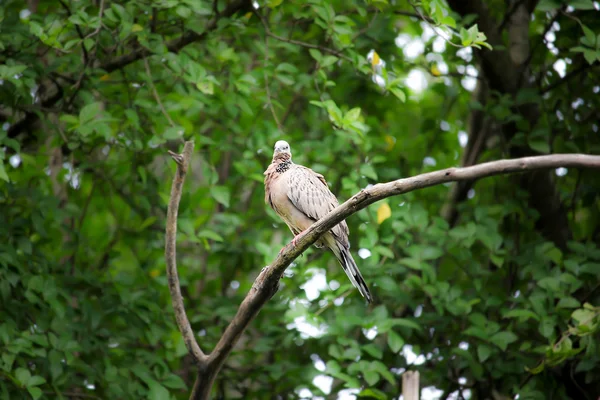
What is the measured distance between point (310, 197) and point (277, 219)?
5.03ft

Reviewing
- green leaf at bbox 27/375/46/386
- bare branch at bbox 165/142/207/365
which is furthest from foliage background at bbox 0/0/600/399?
bare branch at bbox 165/142/207/365

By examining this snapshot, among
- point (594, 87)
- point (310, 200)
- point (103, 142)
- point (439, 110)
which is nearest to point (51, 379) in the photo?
point (103, 142)

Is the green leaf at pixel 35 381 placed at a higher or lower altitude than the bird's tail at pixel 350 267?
lower

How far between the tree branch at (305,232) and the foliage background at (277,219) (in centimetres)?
105

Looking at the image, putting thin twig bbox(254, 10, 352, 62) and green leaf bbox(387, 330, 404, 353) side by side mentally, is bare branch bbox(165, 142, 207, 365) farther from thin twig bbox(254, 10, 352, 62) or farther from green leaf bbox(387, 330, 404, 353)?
thin twig bbox(254, 10, 352, 62)

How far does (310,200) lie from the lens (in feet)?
17.6

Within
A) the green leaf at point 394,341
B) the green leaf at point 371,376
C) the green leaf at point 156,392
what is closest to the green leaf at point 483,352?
the green leaf at point 394,341

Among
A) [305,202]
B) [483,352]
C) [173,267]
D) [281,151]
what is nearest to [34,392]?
[173,267]

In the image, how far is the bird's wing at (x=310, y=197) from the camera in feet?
17.5

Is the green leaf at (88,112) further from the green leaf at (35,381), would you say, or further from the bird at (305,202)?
the green leaf at (35,381)

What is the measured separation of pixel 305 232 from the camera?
4.11 metres

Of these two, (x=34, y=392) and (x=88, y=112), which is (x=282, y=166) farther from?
(x=34, y=392)

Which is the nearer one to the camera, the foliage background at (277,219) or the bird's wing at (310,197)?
the bird's wing at (310,197)

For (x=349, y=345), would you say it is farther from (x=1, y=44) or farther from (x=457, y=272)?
(x=1, y=44)
